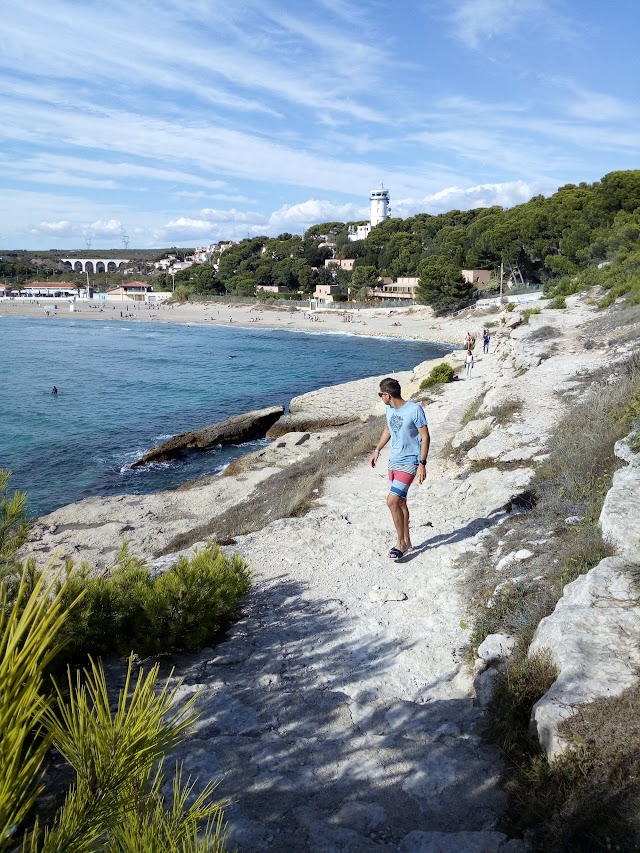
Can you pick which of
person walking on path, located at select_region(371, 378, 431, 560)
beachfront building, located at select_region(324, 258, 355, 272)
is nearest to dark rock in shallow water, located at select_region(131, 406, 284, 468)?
person walking on path, located at select_region(371, 378, 431, 560)

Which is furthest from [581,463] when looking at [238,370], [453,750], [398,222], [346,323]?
[398,222]

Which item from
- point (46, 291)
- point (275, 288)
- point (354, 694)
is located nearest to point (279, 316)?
point (275, 288)

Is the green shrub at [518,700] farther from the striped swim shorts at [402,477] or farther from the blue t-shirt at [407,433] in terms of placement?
the blue t-shirt at [407,433]

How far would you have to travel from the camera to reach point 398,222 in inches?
3784

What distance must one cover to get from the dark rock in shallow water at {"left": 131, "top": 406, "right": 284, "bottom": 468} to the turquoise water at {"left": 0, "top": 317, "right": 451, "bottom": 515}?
568 mm

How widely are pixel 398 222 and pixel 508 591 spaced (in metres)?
98.0

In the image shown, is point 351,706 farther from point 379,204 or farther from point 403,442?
point 379,204

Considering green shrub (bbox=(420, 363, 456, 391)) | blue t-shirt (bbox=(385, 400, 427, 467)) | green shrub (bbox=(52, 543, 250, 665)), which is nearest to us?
green shrub (bbox=(52, 543, 250, 665))

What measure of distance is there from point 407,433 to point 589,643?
2712 mm

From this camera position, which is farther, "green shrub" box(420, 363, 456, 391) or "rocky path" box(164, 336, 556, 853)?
A: "green shrub" box(420, 363, 456, 391)

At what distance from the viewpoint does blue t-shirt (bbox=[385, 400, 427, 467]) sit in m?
Result: 5.80

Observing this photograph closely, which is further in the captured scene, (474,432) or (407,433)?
(474,432)

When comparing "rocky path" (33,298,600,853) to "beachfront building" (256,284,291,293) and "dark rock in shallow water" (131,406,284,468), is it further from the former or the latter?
"beachfront building" (256,284,291,293)

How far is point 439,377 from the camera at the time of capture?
2033 cm
